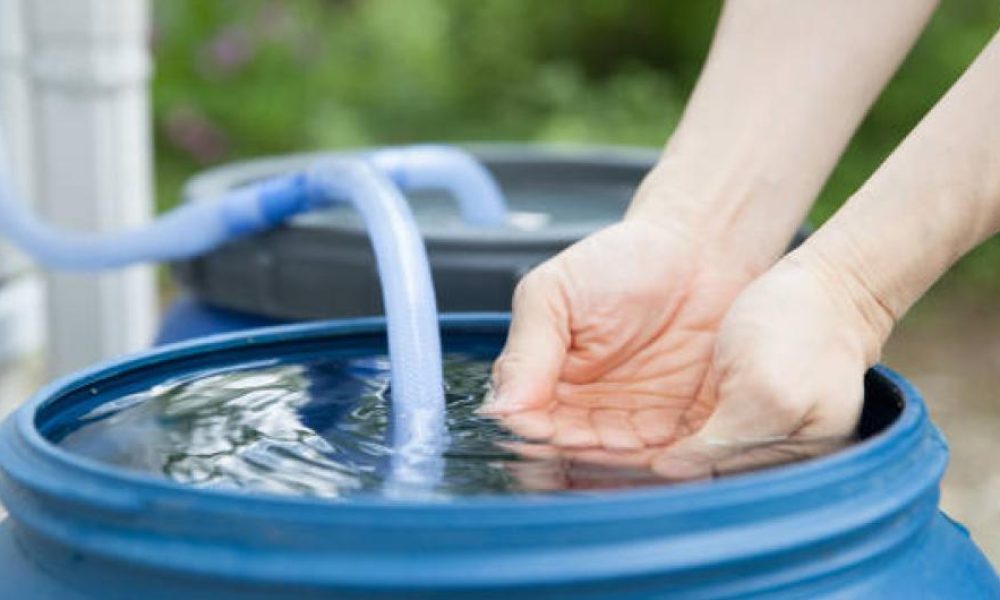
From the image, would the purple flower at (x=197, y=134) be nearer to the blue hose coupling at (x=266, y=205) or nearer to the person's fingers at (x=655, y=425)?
the blue hose coupling at (x=266, y=205)

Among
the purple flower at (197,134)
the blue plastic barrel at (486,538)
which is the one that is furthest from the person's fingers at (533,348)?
the purple flower at (197,134)

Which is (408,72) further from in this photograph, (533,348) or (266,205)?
(533,348)

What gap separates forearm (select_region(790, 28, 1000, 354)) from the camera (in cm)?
124

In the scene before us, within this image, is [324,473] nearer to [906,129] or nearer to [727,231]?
[727,231]

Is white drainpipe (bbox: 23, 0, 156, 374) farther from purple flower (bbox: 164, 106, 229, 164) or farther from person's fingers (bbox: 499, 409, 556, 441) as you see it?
purple flower (bbox: 164, 106, 229, 164)

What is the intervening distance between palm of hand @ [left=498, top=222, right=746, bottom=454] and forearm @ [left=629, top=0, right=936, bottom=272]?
0.04 m

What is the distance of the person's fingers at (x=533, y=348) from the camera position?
1.31m

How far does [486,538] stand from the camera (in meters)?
0.86

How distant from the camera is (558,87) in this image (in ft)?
16.5

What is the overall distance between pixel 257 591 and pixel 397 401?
42cm

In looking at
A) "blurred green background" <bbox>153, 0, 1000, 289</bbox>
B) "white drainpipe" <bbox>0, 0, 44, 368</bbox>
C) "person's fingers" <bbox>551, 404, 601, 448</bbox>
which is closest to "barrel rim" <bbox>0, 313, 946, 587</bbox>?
"person's fingers" <bbox>551, 404, 601, 448</bbox>

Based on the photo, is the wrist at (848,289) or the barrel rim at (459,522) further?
the wrist at (848,289)

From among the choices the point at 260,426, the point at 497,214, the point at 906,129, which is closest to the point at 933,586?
the point at 260,426

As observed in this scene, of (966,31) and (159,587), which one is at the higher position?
(159,587)
